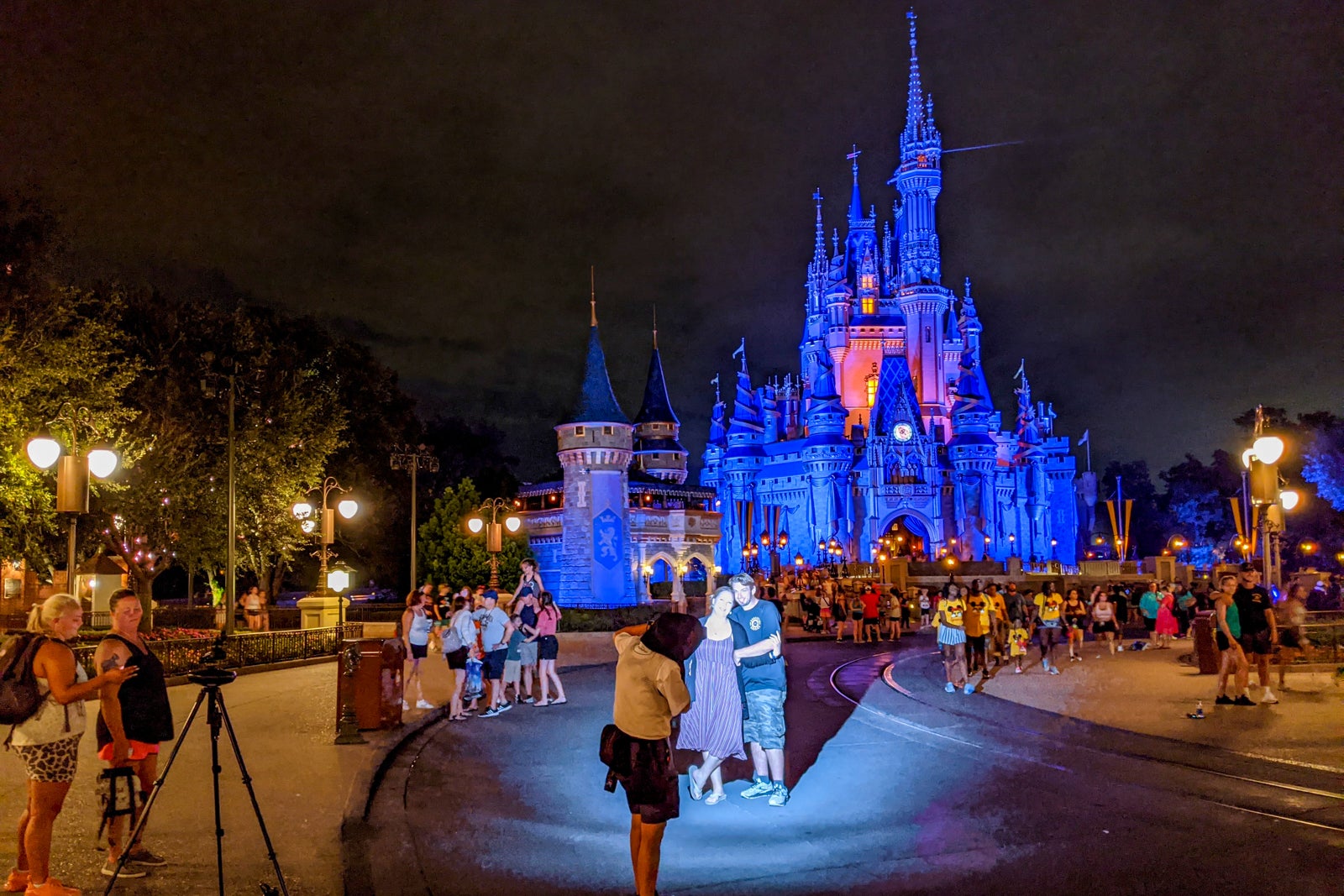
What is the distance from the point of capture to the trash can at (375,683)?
1178 cm

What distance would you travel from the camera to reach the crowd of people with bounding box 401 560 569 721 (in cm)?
1345

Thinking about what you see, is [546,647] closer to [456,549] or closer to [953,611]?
[953,611]

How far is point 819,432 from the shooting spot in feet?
298

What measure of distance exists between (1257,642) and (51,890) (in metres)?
13.1

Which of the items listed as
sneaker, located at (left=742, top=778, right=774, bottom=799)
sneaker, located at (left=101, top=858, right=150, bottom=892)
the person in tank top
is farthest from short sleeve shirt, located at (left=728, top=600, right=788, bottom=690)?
sneaker, located at (left=101, top=858, right=150, bottom=892)

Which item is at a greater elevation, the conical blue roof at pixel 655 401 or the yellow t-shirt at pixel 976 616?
the conical blue roof at pixel 655 401

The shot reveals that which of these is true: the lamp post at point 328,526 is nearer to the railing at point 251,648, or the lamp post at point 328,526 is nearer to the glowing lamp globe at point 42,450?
the railing at point 251,648

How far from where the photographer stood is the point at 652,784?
230 inches

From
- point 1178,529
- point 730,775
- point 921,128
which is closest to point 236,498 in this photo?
point 730,775

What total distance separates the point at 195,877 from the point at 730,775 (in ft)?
16.1

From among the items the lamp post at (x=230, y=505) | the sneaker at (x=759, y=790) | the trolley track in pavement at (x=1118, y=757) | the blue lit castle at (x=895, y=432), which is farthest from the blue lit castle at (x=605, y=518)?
the sneaker at (x=759, y=790)

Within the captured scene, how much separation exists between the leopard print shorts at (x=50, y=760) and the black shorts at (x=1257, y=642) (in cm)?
1292

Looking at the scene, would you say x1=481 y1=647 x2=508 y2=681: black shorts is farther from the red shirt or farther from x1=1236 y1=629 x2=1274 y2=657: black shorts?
the red shirt

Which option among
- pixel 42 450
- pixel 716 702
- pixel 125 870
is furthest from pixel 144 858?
pixel 42 450
